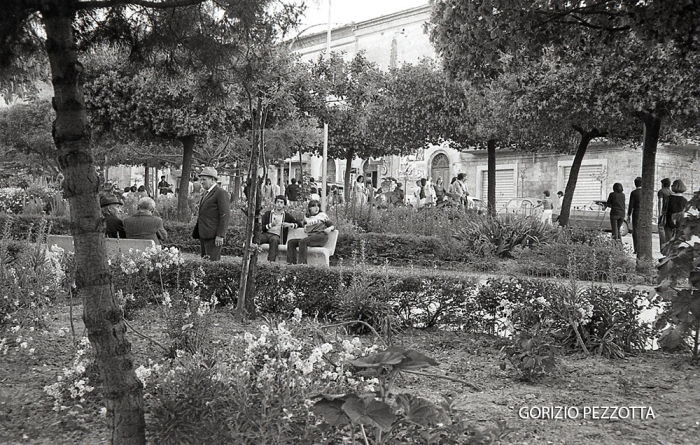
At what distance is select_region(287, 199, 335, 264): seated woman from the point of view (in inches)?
402

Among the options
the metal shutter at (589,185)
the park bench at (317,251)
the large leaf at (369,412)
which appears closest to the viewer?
the large leaf at (369,412)

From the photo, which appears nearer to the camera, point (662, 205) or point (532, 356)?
point (532, 356)

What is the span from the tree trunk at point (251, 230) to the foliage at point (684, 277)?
329 cm

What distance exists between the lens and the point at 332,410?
2.08 m

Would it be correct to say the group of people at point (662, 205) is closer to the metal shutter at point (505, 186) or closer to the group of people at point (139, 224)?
the group of people at point (139, 224)

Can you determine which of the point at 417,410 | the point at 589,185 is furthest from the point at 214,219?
the point at 589,185

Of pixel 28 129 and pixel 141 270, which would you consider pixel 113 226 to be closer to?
pixel 141 270

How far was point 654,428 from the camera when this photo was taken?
3256mm

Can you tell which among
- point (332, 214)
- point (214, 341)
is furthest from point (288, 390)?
point (332, 214)

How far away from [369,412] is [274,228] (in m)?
9.01

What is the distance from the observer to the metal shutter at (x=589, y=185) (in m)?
30.7

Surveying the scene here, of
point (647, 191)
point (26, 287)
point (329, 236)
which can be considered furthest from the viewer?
point (647, 191)

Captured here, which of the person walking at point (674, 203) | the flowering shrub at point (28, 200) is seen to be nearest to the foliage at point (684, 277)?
the person walking at point (674, 203)

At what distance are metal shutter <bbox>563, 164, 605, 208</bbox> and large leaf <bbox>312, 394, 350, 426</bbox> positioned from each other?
99.9 ft
